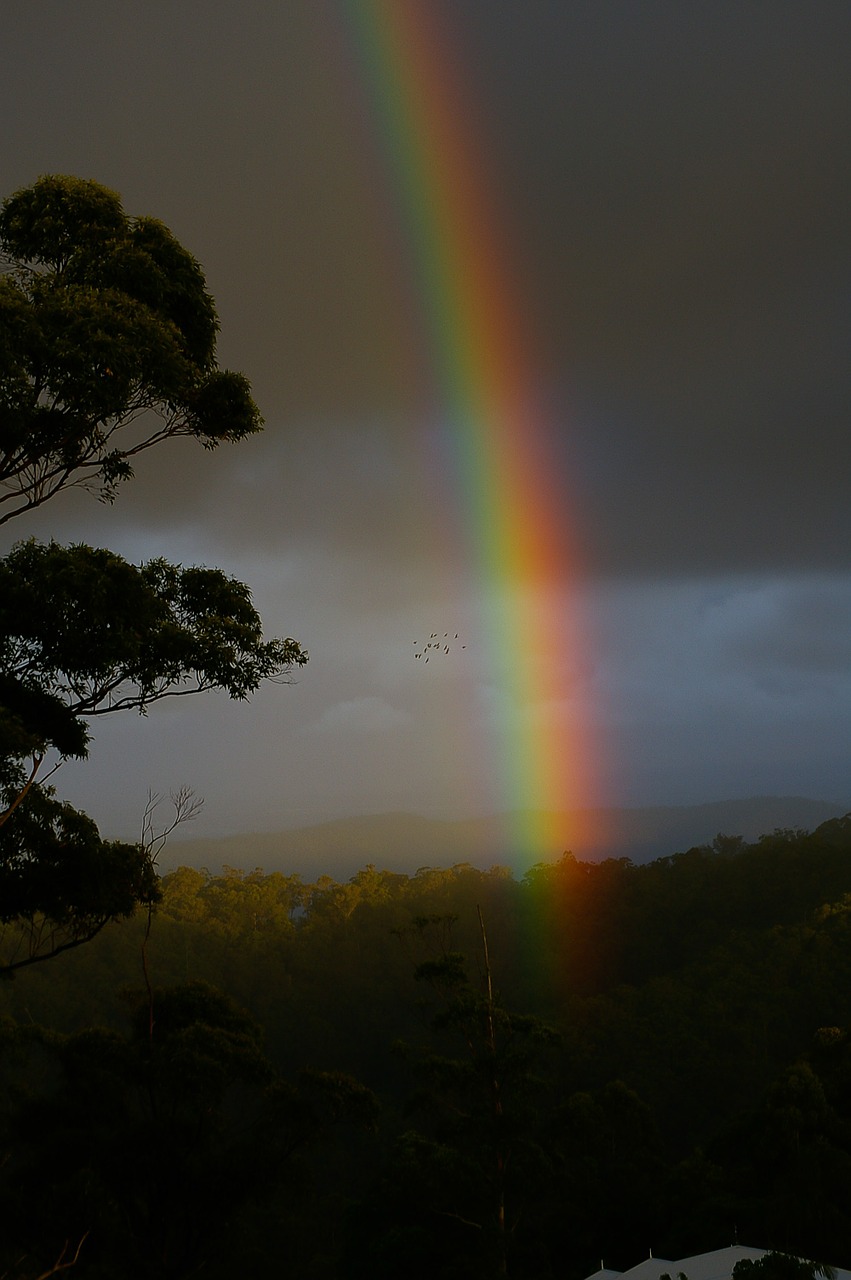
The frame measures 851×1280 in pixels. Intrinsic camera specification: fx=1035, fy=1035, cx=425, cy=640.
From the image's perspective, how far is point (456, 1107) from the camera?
21062 mm

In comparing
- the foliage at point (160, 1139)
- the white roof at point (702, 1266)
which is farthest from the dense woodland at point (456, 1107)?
the white roof at point (702, 1266)

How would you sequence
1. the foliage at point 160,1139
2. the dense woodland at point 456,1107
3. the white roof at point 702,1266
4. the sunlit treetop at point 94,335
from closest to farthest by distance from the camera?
the sunlit treetop at point 94,335, the foliage at point 160,1139, the white roof at point 702,1266, the dense woodland at point 456,1107

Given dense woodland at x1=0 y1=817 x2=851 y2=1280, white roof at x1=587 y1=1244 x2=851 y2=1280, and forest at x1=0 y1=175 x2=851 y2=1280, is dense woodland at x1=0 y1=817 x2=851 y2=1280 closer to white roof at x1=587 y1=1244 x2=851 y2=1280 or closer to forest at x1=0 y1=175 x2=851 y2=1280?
forest at x1=0 y1=175 x2=851 y2=1280

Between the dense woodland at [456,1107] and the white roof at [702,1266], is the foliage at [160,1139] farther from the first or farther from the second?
the white roof at [702,1266]

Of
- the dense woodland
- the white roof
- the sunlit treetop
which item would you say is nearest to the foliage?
the dense woodland

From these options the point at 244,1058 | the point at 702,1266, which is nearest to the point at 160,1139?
the point at 244,1058

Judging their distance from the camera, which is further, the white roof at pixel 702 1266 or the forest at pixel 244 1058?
the white roof at pixel 702 1266

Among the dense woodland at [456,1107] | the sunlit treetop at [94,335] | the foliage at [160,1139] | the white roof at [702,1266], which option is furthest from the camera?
the dense woodland at [456,1107]

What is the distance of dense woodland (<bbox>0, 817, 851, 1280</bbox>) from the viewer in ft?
40.6

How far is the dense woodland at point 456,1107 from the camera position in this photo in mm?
12367

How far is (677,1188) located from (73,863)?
1509 centimetres

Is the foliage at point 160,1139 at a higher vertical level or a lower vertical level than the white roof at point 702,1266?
higher

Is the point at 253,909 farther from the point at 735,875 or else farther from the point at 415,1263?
the point at 415,1263

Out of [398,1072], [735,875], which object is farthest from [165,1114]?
[735,875]
